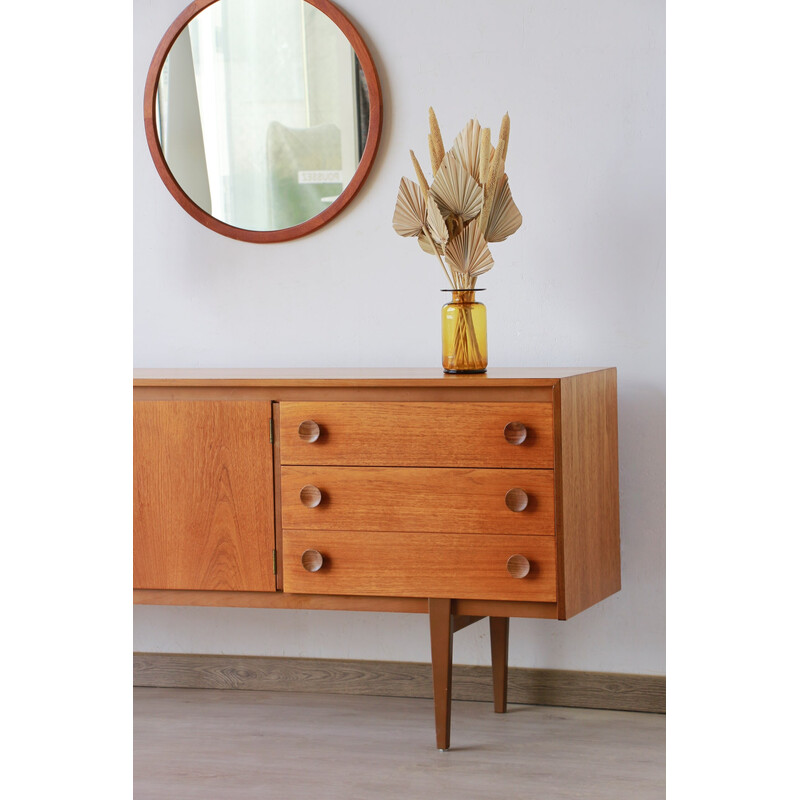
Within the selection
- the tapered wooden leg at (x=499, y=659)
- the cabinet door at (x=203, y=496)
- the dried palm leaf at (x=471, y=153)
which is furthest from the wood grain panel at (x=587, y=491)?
the cabinet door at (x=203, y=496)

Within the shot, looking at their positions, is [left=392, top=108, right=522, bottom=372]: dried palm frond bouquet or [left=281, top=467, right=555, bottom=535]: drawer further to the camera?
[left=392, top=108, right=522, bottom=372]: dried palm frond bouquet

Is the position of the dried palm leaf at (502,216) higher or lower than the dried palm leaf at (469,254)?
higher

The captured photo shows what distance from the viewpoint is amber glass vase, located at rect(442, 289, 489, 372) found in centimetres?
201

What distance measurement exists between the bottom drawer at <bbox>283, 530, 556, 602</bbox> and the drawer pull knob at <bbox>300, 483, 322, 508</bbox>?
6 cm

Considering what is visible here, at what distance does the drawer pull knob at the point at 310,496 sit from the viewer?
6.47ft

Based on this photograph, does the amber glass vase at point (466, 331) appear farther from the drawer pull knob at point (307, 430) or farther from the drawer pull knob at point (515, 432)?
the drawer pull knob at point (307, 430)

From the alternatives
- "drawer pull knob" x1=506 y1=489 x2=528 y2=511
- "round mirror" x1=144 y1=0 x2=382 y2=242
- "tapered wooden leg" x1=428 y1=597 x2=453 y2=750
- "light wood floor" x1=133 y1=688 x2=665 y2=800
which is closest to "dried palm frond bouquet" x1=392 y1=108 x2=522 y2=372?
"drawer pull knob" x1=506 y1=489 x2=528 y2=511

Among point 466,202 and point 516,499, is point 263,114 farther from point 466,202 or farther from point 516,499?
point 516,499

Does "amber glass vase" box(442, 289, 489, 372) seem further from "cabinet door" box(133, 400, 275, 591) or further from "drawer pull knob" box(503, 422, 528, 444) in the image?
"cabinet door" box(133, 400, 275, 591)

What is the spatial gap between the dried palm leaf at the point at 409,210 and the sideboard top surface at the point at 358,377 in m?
0.32

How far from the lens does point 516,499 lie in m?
1.86
